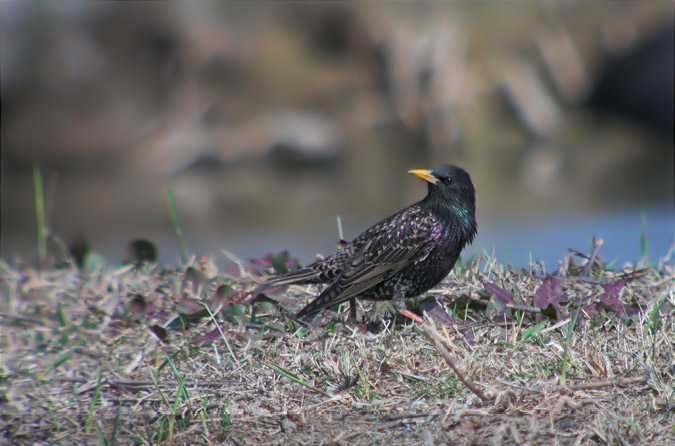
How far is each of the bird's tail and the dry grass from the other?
0.56 feet

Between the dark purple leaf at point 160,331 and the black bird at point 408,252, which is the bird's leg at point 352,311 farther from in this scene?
the dark purple leaf at point 160,331

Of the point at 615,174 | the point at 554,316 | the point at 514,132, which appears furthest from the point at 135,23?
the point at 554,316

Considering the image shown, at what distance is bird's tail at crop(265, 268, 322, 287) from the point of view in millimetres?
4367

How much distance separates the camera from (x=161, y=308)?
15.0 feet

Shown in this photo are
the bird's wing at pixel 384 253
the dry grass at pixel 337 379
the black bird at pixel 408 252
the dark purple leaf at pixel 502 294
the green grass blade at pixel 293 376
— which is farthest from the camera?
the black bird at pixel 408 252

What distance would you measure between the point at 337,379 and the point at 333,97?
12641mm

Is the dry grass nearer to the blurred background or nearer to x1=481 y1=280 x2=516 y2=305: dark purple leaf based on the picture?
x1=481 y1=280 x2=516 y2=305: dark purple leaf

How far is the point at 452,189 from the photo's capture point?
450 cm

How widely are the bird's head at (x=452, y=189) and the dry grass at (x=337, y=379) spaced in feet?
1.69

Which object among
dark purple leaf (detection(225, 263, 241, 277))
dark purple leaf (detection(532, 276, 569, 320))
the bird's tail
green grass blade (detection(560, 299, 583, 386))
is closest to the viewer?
green grass blade (detection(560, 299, 583, 386))

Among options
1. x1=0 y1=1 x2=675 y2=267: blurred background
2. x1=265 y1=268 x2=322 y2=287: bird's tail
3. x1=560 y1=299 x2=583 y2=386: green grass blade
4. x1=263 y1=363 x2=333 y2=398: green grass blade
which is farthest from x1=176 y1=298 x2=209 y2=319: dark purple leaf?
x1=0 y1=1 x2=675 y2=267: blurred background

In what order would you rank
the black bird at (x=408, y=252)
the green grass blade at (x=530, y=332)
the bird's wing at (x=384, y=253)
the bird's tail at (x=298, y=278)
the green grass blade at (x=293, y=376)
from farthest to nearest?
1. the bird's tail at (x=298, y=278)
2. the black bird at (x=408, y=252)
3. the bird's wing at (x=384, y=253)
4. the green grass blade at (x=530, y=332)
5. the green grass blade at (x=293, y=376)

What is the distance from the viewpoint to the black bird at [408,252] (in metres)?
4.23

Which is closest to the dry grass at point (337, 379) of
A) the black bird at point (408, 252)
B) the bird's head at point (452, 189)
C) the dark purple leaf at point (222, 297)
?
the dark purple leaf at point (222, 297)
